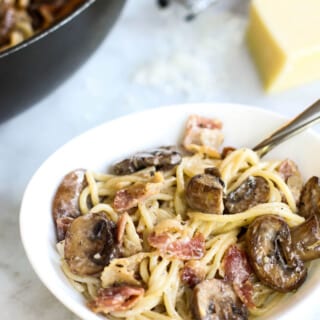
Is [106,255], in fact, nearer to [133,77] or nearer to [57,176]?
[57,176]

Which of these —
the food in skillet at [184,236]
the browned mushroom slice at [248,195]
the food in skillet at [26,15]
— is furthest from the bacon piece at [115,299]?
the food in skillet at [26,15]

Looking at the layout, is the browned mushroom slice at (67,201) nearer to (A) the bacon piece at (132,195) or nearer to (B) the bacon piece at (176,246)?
(A) the bacon piece at (132,195)

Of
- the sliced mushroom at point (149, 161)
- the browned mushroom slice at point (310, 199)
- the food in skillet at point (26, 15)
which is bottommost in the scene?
the browned mushroom slice at point (310, 199)

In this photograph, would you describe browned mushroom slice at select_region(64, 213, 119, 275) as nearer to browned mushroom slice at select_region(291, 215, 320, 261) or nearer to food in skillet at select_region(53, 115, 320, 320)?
food in skillet at select_region(53, 115, 320, 320)

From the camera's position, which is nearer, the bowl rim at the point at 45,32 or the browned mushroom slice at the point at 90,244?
the browned mushroom slice at the point at 90,244

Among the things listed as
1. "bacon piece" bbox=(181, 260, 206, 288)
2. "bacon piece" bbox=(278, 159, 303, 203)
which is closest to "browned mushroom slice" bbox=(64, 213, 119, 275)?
"bacon piece" bbox=(181, 260, 206, 288)

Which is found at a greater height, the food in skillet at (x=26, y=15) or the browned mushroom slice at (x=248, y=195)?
the food in skillet at (x=26, y=15)

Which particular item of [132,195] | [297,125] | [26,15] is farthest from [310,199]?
[26,15]
